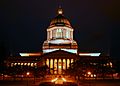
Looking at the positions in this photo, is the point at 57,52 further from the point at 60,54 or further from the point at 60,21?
the point at 60,21

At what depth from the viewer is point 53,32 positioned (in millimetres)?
114562

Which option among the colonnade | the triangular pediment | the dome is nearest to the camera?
the triangular pediment

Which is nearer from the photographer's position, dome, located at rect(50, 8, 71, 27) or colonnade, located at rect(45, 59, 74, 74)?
colonnade, located at rect(45, 59, 74, 74)

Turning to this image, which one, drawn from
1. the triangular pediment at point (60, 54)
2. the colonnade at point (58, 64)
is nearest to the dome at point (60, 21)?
the triangular pediment at point (60, 54)

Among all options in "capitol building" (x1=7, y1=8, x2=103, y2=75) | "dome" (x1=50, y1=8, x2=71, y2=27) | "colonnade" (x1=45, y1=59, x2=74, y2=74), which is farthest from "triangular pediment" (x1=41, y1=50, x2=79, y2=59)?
"dome" (x1=50, y1=8, x2=71, y2=27)

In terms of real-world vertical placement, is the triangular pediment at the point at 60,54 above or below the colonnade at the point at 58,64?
above

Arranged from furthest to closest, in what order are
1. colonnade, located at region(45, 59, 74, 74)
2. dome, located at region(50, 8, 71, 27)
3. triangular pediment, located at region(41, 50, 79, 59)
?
dome, located at region(50, 8, 71, 27), colonnade, located at region(45, 59, 74, 74), triangular pediment, located at region(41, 50, 79, 59)

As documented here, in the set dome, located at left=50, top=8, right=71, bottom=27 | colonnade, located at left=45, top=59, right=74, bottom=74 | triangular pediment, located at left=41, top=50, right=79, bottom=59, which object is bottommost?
colonnade, located at left=45, top=59, right=74, bottom=74

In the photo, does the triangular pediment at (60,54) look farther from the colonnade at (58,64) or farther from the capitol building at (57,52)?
the colonnade at (58,64)

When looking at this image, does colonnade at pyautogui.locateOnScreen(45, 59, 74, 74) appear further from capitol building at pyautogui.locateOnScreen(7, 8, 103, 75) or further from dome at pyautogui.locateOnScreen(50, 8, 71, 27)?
dome at pyautogui.locateOnScreen(50, 8, 71, 27)

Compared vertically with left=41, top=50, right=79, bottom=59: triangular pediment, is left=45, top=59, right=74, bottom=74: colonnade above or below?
below

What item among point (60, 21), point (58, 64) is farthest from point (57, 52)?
point (60, 21)

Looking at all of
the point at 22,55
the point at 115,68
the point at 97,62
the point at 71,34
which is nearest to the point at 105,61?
the point at 97,62

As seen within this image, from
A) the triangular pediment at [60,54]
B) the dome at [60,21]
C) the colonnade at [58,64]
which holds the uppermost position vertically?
the dome at [60,21]
